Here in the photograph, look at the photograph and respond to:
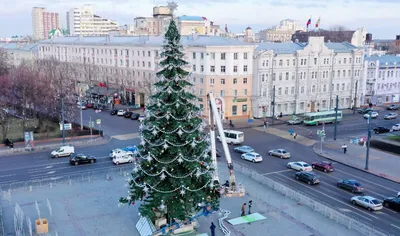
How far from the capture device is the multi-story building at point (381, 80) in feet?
264

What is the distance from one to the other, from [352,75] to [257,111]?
22.8 meters

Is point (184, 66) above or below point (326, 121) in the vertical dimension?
above

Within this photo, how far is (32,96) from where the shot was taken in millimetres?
54500

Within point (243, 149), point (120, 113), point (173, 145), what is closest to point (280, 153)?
point (243, 149)

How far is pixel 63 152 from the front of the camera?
4441cm

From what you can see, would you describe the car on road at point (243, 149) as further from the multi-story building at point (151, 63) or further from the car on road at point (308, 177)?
the car on road at point (308, 177)

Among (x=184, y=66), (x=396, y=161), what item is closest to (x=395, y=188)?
(x=396, y=161)

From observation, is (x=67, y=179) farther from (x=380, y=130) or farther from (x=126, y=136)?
(x=380, y=130)

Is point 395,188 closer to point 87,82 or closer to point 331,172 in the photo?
point 331,172

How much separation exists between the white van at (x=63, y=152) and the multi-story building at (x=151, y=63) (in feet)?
51.4

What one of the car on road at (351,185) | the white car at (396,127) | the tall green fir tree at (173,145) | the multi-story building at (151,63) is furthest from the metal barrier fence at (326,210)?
the white car at (396,127)

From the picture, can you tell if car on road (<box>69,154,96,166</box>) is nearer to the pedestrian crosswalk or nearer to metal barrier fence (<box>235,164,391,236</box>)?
the pedestrian crosswalk

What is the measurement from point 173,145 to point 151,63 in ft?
183

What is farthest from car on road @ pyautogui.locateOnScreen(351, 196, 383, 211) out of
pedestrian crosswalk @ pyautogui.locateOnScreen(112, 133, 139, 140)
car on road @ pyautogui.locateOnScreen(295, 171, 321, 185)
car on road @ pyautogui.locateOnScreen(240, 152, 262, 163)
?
pedestrian crosswalk @ pyautogui.locateOnScreen(112, 133, 139, 140)
